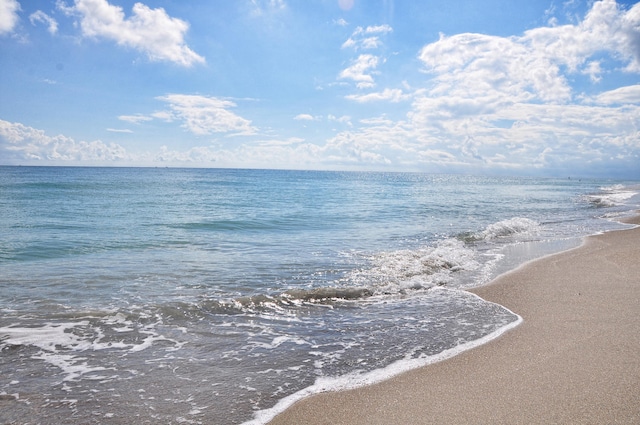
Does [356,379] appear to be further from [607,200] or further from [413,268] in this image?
Result: [607,200]

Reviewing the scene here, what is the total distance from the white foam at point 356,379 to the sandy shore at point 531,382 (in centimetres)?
11

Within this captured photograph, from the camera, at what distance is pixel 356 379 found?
5.13 metres

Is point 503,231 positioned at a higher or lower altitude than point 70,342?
higher

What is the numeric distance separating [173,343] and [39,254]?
972 cm

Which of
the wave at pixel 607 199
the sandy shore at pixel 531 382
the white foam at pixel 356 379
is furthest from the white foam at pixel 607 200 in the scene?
the white foam at pixel 356 379

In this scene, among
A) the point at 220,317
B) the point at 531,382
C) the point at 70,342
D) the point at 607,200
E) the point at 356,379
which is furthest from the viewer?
the point at 607,200

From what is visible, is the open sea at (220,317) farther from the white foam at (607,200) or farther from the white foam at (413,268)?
the white foam at (607,200)

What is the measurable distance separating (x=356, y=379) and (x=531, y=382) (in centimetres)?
214

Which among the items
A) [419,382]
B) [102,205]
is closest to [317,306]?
[419,382]

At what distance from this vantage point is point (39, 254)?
13133 millimetres

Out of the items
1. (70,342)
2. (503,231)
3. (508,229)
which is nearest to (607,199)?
(508,229)

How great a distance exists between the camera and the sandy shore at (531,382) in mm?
4164

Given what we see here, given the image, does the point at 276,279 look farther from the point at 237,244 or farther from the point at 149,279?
the point at 237,244

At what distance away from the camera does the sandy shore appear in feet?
13.7
